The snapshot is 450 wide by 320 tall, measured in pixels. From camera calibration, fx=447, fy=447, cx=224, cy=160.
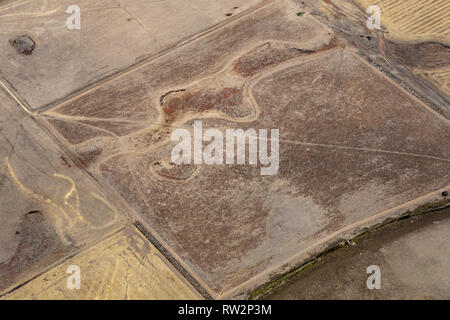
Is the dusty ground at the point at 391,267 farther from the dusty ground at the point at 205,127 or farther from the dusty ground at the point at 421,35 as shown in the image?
the dusty ground at the point at 421,35

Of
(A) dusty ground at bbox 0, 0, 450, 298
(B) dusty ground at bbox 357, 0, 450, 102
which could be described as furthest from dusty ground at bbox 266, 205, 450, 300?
(B) dusty ground at bbox 357, 0, 450, 102

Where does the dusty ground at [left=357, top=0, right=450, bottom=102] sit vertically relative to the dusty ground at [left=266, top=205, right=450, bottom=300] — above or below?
above

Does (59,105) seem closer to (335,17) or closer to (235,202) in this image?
(235,202)

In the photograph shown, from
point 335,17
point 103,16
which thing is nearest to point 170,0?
point 103,16

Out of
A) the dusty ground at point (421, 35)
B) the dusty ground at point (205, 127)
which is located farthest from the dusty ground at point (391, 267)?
the dusty ground at point (421, 35)

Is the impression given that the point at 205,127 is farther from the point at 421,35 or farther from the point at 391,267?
the point at 421,35

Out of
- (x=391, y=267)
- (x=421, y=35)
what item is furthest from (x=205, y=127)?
(x=421, y=35)

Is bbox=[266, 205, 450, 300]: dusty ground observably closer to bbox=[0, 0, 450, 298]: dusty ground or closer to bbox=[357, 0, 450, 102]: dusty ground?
bbox=[0, 0, 450, 298]: dusty ground
